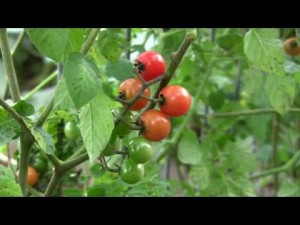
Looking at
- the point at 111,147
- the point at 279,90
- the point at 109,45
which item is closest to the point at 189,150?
the point at 279,90

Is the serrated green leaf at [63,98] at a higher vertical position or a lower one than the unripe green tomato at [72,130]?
higher

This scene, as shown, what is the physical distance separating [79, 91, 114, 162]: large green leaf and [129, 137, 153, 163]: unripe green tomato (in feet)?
0.21

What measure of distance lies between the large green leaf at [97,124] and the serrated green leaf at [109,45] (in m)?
0.22

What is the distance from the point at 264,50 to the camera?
0.64 m

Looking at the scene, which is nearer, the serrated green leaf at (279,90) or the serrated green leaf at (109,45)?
the serrated green leaf at (109,45)

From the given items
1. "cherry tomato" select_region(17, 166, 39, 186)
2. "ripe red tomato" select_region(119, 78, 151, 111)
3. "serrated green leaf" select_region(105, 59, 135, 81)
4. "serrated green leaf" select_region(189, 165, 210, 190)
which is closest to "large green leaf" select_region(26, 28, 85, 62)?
"ripe red tomato" select_region(119, 78, 151, 111)

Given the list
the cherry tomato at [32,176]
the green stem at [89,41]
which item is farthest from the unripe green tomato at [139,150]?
the cherry tomato at [32,176]

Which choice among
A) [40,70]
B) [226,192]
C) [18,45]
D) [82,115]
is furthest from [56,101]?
[40,70]

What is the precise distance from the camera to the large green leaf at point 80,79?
17.5 inches

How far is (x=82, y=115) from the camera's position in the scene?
1.65 feet

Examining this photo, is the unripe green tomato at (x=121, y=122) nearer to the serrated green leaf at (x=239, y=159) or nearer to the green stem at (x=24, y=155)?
the green stem at (x=24, y=155)

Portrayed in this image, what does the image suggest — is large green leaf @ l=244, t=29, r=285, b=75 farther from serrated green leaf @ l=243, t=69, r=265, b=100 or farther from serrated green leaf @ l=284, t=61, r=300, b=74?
serrated green leaf @ l=243, t=69, r=265, b=100

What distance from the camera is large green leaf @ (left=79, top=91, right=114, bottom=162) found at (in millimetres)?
487
